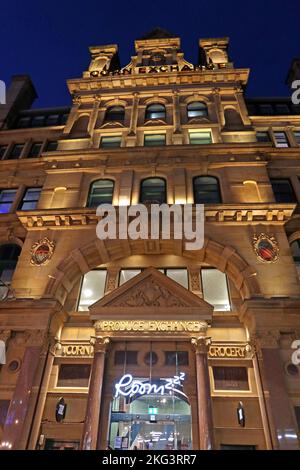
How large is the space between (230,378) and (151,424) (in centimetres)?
383

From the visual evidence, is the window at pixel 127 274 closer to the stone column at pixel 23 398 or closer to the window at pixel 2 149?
the stone column at pixel 23 398

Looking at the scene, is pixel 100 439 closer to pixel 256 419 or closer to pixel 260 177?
pixel 256 419

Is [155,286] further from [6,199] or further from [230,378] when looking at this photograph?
[6,199]

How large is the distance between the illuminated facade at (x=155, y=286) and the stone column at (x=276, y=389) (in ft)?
0.13

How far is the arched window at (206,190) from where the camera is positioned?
18.8 metres

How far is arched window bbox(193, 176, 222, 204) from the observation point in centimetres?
1885

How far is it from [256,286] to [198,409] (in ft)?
18.7

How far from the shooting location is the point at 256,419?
43.7 ft

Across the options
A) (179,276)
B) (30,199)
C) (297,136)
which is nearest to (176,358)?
(179,276)

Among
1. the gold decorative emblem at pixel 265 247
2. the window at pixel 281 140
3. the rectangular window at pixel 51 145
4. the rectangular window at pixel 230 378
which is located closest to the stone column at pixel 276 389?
the rectangular window at pixel 230 378

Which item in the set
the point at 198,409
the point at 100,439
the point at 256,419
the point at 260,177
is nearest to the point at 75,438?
the point at 100,439

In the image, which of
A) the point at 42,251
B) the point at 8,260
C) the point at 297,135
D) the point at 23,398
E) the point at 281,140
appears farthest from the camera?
the point at 297,135

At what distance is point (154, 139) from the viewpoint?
74.6 feet

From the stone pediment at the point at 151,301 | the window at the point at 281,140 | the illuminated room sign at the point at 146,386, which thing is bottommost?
the illuminated room sign at the point at 146,386
